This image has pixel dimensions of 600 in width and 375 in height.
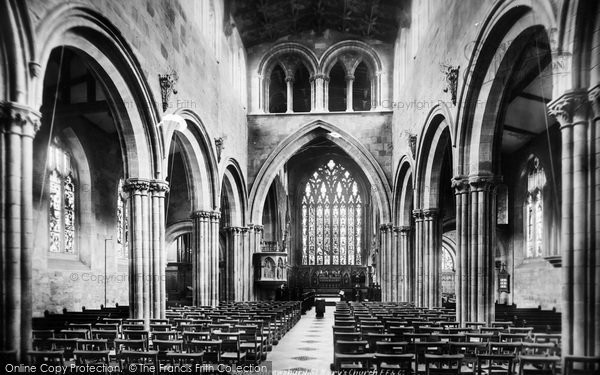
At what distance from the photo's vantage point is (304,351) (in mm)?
14070

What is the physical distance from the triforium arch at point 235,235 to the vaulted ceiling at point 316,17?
7.19m

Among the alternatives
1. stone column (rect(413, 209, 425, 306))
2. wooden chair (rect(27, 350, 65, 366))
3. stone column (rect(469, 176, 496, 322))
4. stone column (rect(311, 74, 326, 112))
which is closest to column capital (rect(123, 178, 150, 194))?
wooden chair (rect(27, 350, 65, 366))

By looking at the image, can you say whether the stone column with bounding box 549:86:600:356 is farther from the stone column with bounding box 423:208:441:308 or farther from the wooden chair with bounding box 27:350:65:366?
the stone column with bounding box 423:208:441:308

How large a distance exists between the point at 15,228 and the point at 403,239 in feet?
67.3

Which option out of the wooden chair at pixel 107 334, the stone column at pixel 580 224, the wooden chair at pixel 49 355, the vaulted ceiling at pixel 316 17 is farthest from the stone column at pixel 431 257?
the wooden chair at pixel 49 355

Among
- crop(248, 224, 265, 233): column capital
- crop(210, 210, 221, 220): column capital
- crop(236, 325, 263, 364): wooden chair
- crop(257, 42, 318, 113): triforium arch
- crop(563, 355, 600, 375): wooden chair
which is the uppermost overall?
crop(257, 42, 318, 113): triforium arch

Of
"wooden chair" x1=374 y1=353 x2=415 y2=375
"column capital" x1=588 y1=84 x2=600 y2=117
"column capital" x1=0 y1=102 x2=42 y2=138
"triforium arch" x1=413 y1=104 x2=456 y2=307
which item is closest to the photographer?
"wooden chair" x1=374 y1=353 x2=415 y2=375

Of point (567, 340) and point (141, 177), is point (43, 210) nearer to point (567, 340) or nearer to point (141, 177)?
point (141, 177)

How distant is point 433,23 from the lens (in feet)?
62.3

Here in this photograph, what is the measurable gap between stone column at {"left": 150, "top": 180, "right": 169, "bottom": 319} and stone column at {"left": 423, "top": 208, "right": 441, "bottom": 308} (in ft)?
34.6

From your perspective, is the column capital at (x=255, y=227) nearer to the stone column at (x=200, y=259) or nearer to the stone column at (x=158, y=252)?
the stone column at (x=200, y=259)

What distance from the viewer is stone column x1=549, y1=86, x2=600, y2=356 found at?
786cm

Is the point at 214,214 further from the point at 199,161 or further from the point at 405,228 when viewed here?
the point at 405,228

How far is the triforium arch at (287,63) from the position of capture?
28.9 meters
